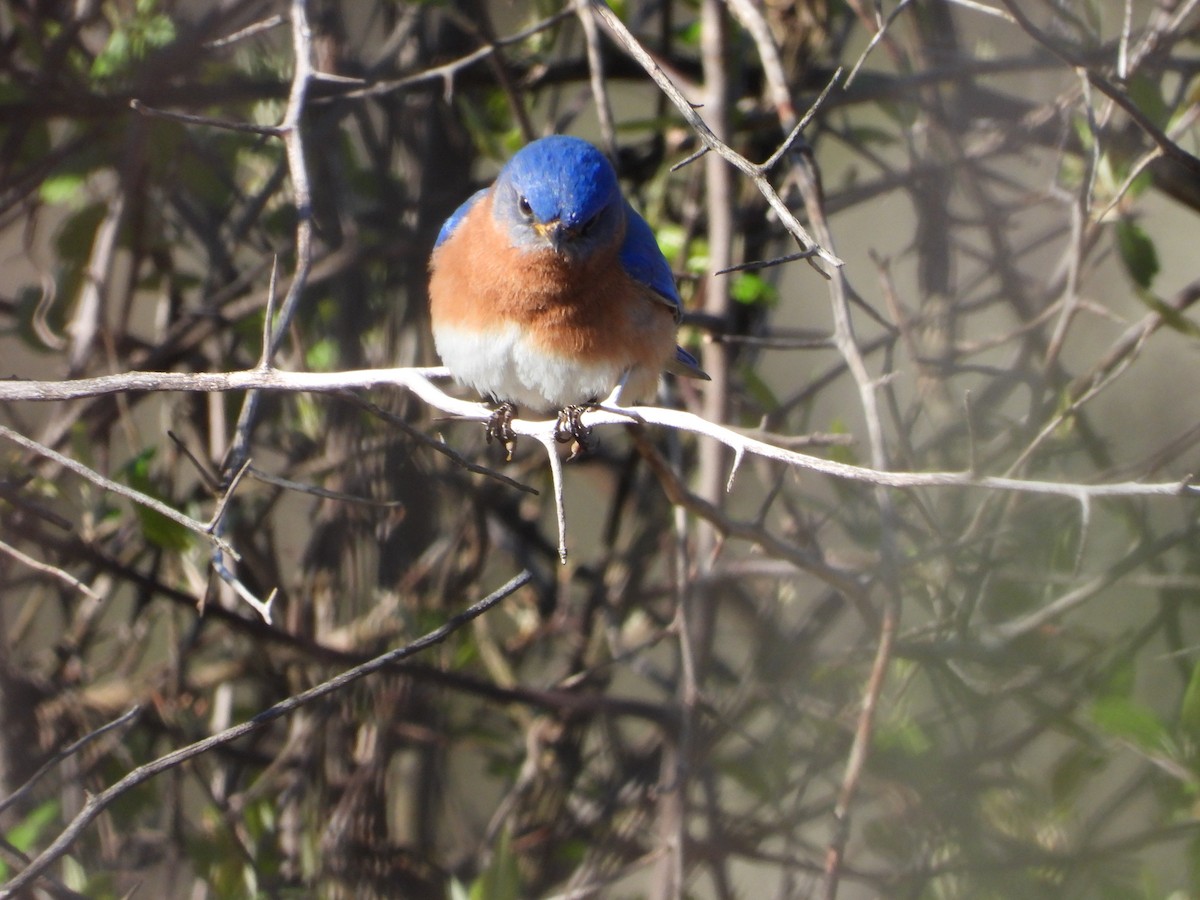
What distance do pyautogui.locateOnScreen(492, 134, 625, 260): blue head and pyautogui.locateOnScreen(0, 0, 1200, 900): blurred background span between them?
0.66 feet

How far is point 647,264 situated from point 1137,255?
1.27 m

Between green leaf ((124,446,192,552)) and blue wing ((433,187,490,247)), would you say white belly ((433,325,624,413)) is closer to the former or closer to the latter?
blue wing ((433,187,490,247))

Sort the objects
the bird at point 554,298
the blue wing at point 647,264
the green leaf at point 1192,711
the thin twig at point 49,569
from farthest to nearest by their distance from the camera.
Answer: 1. the blue wing at point 647,264
2. the bird at point 554,298
3. the green leaf at point 1192,711
4. the thin twig at point 49,569

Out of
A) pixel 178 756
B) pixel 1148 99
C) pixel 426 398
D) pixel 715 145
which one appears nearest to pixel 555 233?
pixel 426 398

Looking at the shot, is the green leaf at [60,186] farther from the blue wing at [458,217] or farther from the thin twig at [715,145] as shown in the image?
the thin twig at [715,145]

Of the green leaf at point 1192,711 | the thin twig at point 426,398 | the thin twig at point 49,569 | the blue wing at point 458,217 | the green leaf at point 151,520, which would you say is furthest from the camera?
the blue wing at point 458,217

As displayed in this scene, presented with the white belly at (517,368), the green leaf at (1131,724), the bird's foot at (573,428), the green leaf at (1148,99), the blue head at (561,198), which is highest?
the green leaf at (1148,99)

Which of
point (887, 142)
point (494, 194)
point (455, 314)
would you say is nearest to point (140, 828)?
point (455, 314)

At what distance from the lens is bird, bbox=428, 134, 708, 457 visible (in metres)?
3.26

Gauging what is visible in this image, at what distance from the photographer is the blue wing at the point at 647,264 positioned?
3430mm

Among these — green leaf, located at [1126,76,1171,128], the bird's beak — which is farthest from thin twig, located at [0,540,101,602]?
green leaf, located at [1126,76,1171,128]

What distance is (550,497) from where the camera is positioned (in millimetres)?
4410

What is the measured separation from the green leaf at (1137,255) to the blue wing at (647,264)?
1151mm

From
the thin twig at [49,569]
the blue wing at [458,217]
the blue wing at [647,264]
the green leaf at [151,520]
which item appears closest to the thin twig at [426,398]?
the thin twig at [49,569]
